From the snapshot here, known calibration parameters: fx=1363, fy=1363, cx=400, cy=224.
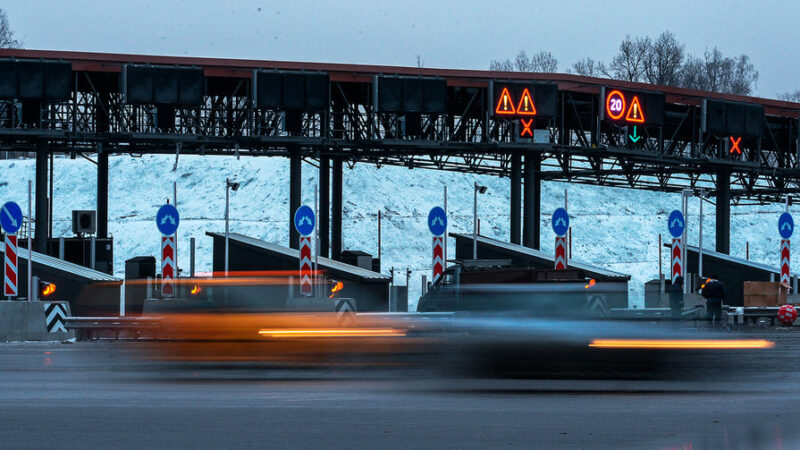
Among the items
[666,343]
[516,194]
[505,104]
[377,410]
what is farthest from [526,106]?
[377,410]

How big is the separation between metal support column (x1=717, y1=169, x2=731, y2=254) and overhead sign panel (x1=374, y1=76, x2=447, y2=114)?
16.6m

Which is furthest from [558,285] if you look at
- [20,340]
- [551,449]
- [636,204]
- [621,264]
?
[636,204]

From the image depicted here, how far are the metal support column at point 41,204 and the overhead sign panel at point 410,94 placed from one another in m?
11.8

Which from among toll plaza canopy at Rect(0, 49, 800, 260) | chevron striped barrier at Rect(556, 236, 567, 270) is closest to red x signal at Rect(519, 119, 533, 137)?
toll plaza canopy at Rect(0, 49, 800, 260)

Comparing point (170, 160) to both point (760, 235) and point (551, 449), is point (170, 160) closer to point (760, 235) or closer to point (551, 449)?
point (760, 235)

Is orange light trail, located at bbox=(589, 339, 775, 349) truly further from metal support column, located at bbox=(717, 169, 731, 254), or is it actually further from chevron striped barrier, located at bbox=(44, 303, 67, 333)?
metal support column, located at bbox=(717, 169, 731, 254)

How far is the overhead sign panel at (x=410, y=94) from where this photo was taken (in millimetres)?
46688

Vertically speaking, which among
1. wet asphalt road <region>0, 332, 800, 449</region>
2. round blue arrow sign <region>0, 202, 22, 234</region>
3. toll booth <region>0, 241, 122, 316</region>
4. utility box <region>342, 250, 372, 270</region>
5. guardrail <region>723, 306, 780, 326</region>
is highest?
round blue arrow sign <region>0, 202, 22, 234</region>

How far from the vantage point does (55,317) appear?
29469mm

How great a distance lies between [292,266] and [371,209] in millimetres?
71931

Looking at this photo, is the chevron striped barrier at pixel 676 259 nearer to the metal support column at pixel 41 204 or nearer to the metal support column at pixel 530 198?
the metal support column at pixel 530 198

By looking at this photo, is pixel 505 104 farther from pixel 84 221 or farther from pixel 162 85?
pixel 84 221

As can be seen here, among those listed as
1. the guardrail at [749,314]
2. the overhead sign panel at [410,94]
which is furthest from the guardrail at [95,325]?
the guardrail at [749,314]

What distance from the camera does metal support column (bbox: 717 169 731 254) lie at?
57.8m
